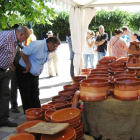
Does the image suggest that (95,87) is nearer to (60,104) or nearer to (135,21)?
(60,104)

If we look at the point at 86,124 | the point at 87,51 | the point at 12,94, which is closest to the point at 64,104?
the point at 86,124

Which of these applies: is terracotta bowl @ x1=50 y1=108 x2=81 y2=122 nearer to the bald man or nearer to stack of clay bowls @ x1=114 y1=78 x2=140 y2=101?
stack of clay bowls @ x1=114 y1=78 x2=140 y2=101

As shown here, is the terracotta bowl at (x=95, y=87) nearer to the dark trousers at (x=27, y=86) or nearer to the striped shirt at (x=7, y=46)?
the striped shirt at (x=7, y=46)

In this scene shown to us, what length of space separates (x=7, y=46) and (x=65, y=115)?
150cm

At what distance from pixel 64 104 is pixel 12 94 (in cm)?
203

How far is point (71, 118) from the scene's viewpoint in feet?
5.51

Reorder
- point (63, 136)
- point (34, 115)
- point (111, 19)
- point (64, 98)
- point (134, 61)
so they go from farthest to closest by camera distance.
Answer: point (111, 19)
point (134, 61)
point (64, 98)
point (34, 115)
point (63, 136)

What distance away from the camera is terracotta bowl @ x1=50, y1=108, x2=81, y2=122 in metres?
1.68

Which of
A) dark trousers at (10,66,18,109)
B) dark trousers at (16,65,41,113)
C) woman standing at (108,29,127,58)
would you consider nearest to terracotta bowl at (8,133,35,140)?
dark trousers at (16,65,41,113)

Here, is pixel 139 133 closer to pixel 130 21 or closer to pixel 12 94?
pixel 12 94

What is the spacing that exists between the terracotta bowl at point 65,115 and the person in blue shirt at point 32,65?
151 cm

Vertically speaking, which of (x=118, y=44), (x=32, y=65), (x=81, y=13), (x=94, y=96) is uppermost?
(x=81, y=13)

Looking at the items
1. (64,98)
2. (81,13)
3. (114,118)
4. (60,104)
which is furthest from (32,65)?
(81,13)

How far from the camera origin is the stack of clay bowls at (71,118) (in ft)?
5.49
